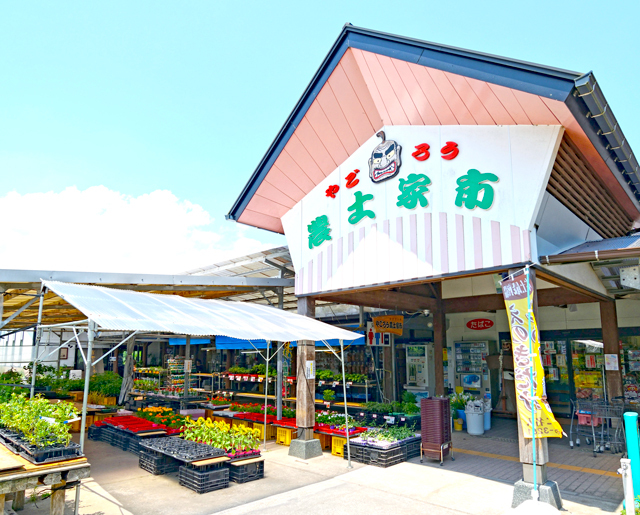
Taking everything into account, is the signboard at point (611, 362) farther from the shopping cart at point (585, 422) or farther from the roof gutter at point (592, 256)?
the roof gutter at point (592, 256)

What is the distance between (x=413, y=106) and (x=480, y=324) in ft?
29.7

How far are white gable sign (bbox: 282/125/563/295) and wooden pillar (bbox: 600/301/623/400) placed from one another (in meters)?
5.77

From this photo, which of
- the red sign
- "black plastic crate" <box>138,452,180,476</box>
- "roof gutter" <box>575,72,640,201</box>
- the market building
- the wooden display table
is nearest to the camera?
the wooden display table

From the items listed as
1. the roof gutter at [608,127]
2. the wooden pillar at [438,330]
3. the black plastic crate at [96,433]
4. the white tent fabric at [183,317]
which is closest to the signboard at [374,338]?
the wooden pillar at [438,330]

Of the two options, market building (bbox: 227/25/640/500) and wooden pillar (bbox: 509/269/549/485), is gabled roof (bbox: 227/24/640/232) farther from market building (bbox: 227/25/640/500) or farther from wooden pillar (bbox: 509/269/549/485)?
wooden pillar (bbox: 509/269/549/485)

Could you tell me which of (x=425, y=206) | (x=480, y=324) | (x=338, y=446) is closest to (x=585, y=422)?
(x=480, y=324)

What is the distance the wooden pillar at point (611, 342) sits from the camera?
10.7 metres

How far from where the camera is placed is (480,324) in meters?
14.9

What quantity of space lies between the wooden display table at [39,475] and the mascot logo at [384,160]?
268 inches

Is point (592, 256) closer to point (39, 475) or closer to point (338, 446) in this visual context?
point (338, 446)

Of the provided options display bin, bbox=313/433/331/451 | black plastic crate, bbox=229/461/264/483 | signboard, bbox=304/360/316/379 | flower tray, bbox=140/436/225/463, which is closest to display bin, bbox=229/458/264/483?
black plastic crate, bbox=229/461/264/483

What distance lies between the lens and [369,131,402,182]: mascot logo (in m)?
8.83

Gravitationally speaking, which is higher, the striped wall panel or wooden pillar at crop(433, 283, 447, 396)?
the striped wall panel

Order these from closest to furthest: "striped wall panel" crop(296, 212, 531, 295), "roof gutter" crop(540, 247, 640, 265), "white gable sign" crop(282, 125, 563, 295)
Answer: "roof gutter" crop(540, 247, 640, 265), "white gable sign" crop(282, 125, 563, 295), "striped wall panel" crop(296, 212, 531, 295)
